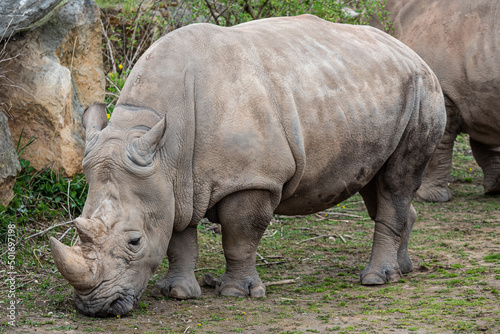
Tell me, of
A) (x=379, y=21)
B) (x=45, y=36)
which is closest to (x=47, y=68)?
(x=45, y=36)

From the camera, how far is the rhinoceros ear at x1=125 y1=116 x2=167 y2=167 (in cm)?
470

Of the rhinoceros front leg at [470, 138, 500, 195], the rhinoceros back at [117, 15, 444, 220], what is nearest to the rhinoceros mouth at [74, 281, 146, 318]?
the rhinoceros back at [117, 15, 444, 220]

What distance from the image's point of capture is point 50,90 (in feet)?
22.4

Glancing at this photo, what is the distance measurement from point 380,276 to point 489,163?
426cm

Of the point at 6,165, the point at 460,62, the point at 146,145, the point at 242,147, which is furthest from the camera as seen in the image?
the point at 460,62

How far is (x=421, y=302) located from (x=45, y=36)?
4.02m

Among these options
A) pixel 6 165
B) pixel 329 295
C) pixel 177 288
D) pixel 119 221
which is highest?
pixel 119 221

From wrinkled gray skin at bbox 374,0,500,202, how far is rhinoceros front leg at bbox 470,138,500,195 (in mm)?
12

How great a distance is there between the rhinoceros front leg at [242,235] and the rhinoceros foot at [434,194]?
14.3ft

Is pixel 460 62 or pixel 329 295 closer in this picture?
pixel 329 295

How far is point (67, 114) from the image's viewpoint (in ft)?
23.2

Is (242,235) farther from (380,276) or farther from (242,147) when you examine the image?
(380,276)

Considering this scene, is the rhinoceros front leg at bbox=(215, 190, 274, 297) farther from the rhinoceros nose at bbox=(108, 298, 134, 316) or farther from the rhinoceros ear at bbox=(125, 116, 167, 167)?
the rhinoceros nose at bbox=(108, 298, 134, 316)

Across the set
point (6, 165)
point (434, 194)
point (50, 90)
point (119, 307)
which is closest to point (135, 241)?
point (119, 307)
